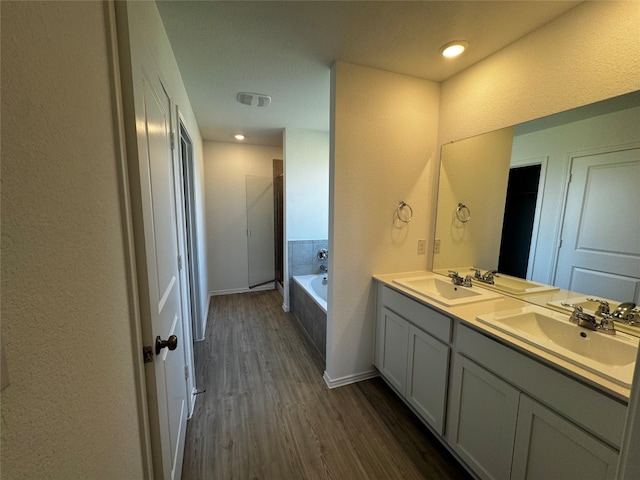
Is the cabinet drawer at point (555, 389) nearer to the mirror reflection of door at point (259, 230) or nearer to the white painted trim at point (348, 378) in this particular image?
the white painted trim at point (348, 378)

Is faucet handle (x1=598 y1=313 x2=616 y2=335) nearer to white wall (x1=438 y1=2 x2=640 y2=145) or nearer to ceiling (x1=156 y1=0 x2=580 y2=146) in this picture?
white wall (x1=438 y1=2 x2=640 y2=145)

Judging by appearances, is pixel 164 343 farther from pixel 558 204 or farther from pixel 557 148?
pixel 557 148

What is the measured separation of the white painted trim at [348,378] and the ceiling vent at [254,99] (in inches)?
95.7

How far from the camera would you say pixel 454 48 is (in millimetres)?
1611

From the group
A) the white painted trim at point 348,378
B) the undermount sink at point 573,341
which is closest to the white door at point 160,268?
the white painted trim at point 348,378

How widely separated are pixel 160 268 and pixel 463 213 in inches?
82.2

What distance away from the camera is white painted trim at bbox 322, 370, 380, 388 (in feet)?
6.82

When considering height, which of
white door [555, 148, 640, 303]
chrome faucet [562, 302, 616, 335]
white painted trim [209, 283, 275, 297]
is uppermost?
white door [555, 148, 640, 303]

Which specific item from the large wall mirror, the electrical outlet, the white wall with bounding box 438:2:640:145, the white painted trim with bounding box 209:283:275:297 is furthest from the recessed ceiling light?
the white painted trim with bounding box 209:283:275:297

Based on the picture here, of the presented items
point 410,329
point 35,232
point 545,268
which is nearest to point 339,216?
point 410,329

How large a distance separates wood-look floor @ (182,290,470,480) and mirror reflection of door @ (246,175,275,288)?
5.97 ft

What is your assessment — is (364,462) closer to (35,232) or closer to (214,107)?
(35,232)

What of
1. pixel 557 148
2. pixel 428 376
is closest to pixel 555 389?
pixel 428 376

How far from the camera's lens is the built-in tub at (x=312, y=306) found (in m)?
2.42
